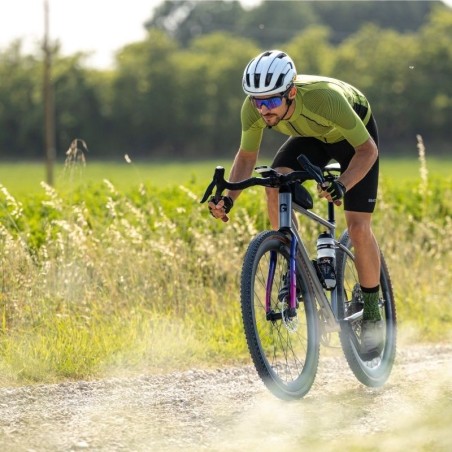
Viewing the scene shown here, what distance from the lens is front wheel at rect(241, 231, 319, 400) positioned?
5.03 m

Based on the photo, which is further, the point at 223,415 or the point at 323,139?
the point at 323,139

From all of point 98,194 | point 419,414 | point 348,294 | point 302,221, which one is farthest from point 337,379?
point 98,194

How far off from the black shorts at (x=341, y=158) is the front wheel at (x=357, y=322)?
1.41 ft

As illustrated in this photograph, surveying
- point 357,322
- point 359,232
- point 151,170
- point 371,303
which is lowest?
point 357,322

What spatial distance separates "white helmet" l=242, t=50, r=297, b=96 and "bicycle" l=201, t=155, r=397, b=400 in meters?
0.41

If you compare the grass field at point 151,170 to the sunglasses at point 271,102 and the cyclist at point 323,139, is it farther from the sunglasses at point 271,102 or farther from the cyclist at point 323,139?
the sunglasses at point 271,102

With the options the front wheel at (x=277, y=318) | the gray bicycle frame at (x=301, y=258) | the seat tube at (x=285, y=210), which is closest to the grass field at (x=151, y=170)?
the gray bicycle frame at (x=301, y=258)

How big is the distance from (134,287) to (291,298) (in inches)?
91.1

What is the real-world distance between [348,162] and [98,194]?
429 centimetres

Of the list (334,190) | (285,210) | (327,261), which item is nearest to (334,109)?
(334,190)

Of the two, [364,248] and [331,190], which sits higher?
[331,190]

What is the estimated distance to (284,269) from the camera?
5355mm

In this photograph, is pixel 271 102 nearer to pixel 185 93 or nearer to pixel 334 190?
pixel 334 190

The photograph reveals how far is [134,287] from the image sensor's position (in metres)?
7.34
